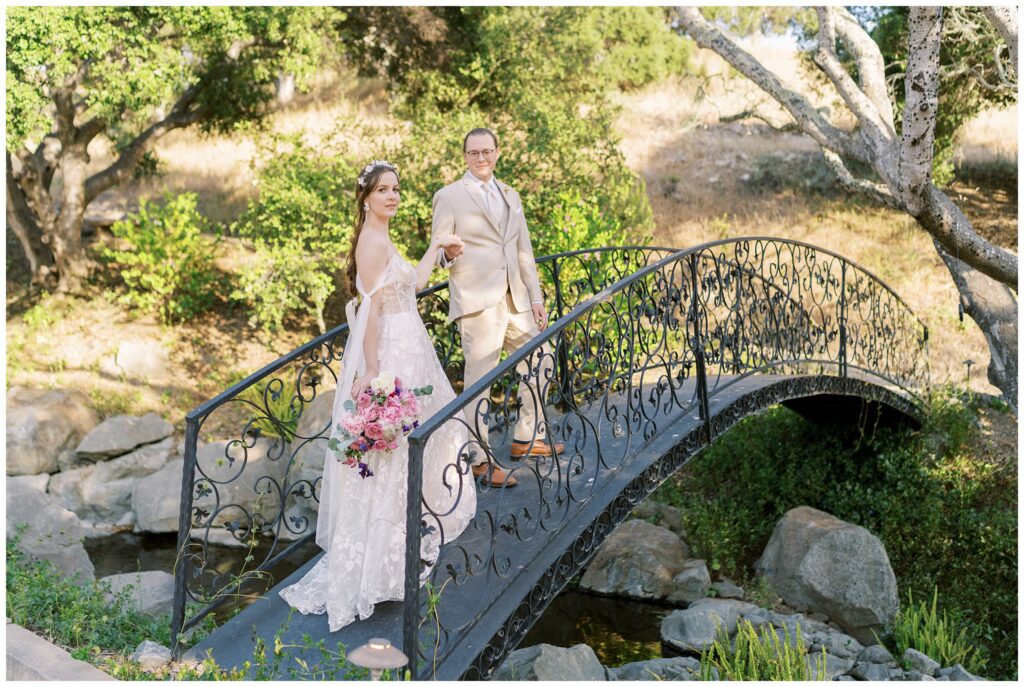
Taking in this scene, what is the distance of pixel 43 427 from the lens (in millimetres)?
11320

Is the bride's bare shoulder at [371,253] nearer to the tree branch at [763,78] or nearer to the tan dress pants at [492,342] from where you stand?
the tan dress pants at [492,342]

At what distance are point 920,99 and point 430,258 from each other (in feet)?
14.7

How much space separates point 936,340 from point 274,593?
10.8 meters

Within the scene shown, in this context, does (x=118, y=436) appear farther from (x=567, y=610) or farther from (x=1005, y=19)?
(x=1005, y=19)

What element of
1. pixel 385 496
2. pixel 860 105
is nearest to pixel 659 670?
pixel 385 496

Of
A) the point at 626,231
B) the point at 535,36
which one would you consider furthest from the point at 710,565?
the point at 535,36

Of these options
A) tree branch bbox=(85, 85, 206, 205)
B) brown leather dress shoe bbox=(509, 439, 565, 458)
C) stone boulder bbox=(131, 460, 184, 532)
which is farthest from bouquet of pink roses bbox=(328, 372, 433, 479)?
tree branch bbox=(85, 85, 206, 205)

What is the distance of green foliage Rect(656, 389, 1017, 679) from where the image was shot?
30.4 ft

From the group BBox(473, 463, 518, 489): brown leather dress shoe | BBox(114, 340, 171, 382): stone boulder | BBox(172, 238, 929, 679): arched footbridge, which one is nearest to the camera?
BBox(172, 238, 929, 679): arched footbridge

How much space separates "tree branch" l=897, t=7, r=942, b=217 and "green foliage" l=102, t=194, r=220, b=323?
10300 mm

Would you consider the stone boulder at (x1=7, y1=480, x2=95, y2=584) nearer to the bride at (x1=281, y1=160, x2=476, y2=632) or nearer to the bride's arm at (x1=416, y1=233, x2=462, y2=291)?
the bride at (x1=281, y1=160, x2=476, y2=632)

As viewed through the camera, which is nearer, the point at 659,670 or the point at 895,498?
the point at 659,670

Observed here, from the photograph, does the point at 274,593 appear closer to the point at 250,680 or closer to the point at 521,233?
the point at 250,680

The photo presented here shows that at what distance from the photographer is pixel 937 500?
998 centimetres
